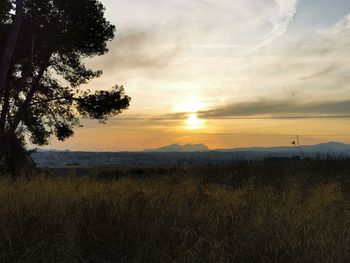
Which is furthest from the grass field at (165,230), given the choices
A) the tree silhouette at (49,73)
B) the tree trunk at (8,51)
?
the tree silhouette at (49,73)

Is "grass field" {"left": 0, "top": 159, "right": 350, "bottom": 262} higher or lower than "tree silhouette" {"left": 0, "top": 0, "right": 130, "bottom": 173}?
lower

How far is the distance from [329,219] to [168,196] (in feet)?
8.94

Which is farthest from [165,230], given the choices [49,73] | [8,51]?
[49,73]

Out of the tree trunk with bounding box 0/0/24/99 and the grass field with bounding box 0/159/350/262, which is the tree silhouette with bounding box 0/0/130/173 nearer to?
the tree trunk with bounding box 0/0/24/99

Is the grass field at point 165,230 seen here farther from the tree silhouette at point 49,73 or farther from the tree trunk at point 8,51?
the tree silhouette at point 49,73

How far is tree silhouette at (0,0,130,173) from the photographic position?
17.6 metres

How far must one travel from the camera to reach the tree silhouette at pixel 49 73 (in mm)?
17641

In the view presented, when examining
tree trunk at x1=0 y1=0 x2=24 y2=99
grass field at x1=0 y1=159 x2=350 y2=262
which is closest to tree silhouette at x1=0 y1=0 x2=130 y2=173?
tree trunk at x1=0 y1=0 x2=24 y2=99

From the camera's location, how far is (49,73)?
19625 mm

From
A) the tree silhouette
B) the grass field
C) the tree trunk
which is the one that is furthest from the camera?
the tree silhouette

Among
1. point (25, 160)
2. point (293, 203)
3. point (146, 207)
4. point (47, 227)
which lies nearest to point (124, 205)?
point (146, 207)

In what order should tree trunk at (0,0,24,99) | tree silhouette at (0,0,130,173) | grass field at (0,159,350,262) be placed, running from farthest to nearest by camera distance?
tree silhouette at (0,0,130,173) → tree trunk at (0,0,24,99) → grass field at (0,159,350,262)

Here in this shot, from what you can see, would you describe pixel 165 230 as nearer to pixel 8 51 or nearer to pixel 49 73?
pixel 8 51

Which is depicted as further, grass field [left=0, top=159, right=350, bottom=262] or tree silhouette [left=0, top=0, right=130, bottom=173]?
tree silhouette [left=0, top=0, right=130, bottom=173]
